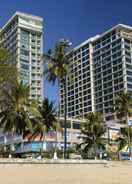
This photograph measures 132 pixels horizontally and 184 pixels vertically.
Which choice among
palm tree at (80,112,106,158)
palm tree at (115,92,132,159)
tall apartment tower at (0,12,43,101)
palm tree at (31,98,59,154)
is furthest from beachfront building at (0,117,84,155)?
tall apartment tower at (0,12,43,101)

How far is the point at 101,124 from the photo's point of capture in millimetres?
79625

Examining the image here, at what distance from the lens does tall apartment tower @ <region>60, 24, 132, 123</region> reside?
168 metres

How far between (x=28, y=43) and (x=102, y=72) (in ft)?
121

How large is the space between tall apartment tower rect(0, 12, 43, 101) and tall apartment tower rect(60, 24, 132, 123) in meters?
13.1

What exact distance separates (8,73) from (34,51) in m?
132

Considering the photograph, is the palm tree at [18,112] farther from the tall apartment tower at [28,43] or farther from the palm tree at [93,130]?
the tall apartment tower at [28,43]

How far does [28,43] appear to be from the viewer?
559 feet

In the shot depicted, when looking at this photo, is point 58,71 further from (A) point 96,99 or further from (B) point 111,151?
(A) point 96,99

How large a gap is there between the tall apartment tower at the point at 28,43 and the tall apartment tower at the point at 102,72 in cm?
1307

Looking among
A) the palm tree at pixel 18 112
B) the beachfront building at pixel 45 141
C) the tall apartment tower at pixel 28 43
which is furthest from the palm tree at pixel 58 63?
the tall apartment tower at pixel 28 43

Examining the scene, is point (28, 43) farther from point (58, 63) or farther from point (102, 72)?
point (58, 63)

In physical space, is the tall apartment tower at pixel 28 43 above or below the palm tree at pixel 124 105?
above

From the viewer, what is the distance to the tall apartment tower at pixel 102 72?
16795cm

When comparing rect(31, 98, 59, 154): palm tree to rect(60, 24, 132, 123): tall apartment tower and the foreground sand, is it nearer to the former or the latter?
the foreground sand
